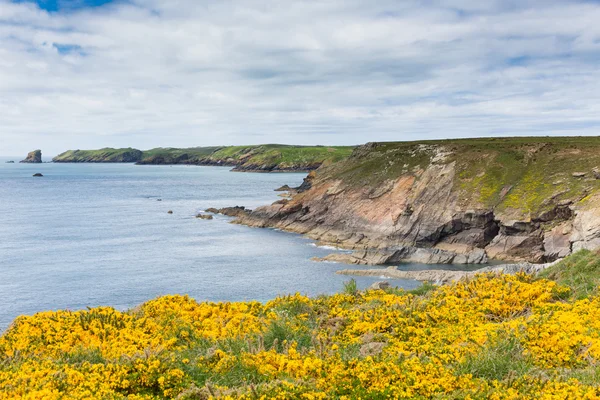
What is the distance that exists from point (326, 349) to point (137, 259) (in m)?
53.1

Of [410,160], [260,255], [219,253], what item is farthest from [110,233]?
[410,160]

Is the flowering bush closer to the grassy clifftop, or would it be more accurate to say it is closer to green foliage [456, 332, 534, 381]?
green foliage [456, 332, 534, 381]

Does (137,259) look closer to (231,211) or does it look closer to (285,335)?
(231,211)

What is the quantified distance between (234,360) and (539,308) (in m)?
10.6

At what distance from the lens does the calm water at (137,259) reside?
47875 mm

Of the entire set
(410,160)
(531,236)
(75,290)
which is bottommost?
(75,290)

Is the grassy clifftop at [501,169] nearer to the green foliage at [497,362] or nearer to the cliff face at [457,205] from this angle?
the cliff face at [457,205]

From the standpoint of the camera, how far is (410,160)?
88625mm

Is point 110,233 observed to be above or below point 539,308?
below

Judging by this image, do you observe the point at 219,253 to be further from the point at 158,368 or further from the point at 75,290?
the point at 158,368

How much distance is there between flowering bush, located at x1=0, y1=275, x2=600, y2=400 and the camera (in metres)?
10.0

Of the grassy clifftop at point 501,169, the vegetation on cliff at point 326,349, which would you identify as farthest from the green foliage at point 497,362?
the grassy clifftop at point 501,169

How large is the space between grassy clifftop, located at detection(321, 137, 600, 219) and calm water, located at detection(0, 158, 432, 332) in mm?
21248

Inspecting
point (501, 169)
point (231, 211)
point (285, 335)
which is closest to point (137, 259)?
point (231, 211)
